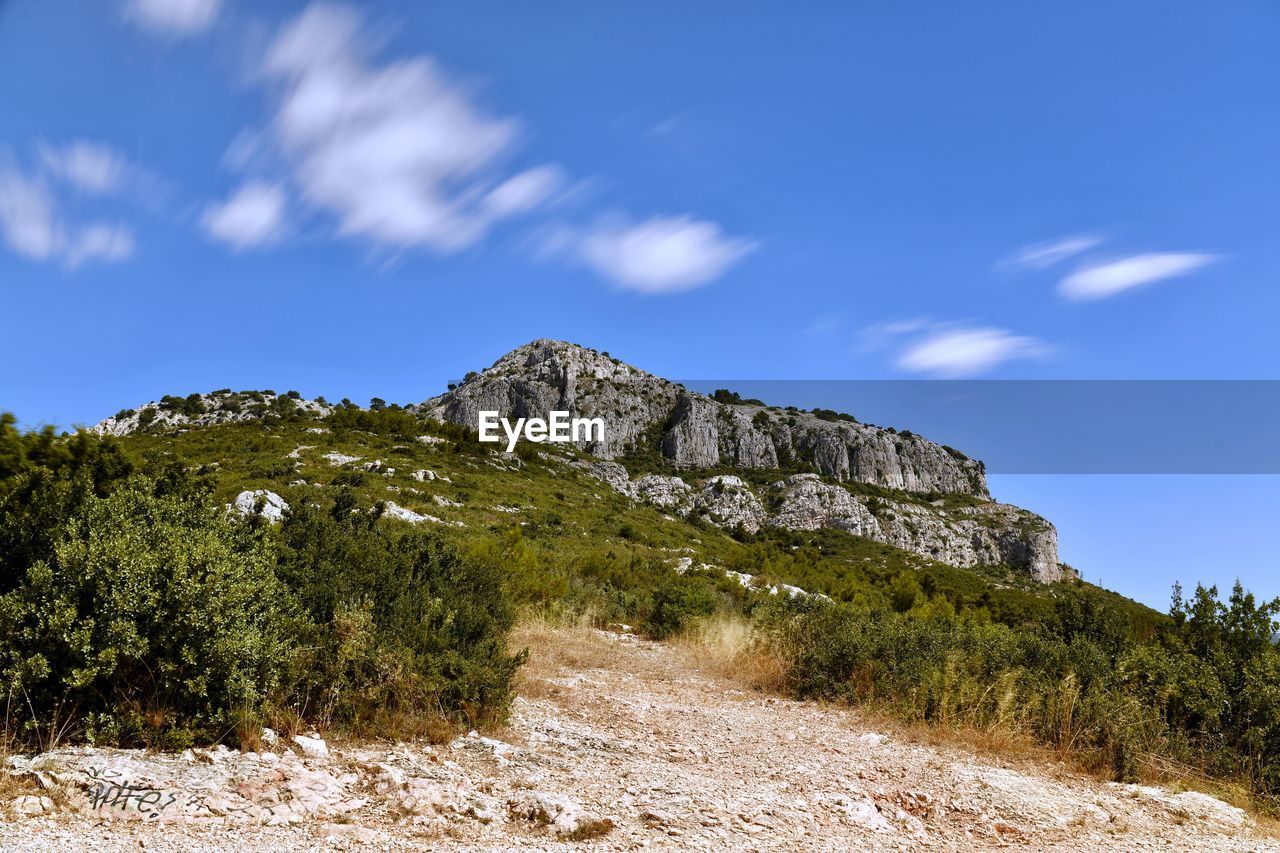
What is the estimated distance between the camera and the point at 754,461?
108750 mm

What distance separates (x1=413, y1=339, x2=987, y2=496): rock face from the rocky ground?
9312cm

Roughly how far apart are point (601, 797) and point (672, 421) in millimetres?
105773

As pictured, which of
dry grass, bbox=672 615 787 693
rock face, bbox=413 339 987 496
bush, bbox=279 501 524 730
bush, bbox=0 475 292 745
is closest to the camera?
bush, bbox=0 475 292 745

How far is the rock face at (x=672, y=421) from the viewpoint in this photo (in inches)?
4208

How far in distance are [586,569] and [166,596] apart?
17.0 metres

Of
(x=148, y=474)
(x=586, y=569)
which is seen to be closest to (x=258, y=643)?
(x=148, y=474)

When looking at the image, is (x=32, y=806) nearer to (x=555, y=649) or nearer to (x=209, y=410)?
(x=555, y=649)

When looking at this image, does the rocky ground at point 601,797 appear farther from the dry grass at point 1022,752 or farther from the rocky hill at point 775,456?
the rocky hill at point 775,456

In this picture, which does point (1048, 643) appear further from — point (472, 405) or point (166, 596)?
point (472, 405)

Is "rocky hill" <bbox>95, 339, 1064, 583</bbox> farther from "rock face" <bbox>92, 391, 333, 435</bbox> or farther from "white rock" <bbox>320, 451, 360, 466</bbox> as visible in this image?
"white rock" <bbox>320, 451, 360, 466</bbox>

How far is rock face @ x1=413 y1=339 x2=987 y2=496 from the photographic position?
351 feet

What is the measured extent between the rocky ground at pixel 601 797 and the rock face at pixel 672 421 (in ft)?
306

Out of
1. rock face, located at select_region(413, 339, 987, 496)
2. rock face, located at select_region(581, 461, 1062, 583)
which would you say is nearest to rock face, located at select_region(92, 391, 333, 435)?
rock face, located at select_region(581, 461, 1062, 583)

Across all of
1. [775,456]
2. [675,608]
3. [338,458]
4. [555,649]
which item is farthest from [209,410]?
[775,456]
